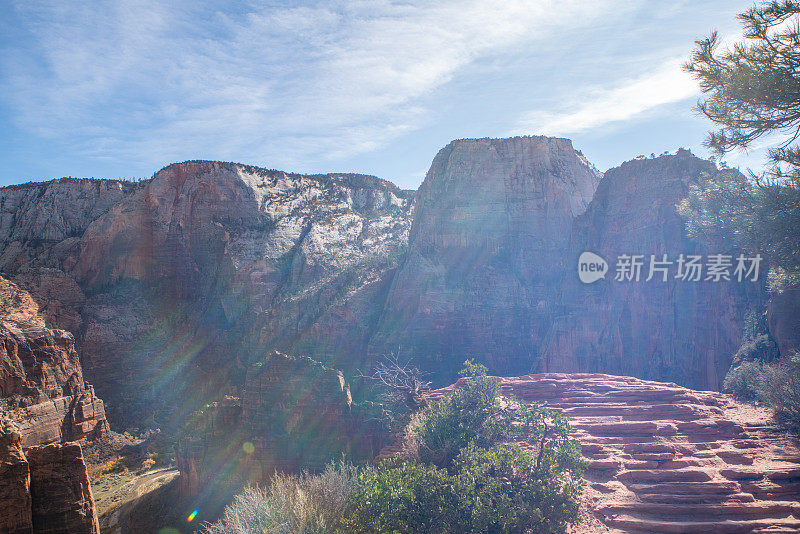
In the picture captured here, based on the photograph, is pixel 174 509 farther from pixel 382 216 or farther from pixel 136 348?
pixel 382 216

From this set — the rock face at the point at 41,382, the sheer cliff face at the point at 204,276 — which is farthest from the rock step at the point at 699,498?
the sheer cliff face at the point at 204,276

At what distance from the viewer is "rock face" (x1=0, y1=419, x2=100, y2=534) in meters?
6.49

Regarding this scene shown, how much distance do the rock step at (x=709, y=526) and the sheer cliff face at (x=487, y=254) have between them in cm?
1906

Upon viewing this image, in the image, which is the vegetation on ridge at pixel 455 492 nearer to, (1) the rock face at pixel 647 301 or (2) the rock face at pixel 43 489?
(2) the rock face at pixel 43 489

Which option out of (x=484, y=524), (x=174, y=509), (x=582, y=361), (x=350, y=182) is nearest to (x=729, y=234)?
(x=582, y=361)

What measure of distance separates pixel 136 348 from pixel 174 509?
22.3 metres

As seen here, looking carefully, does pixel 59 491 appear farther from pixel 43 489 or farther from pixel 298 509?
pixel 298 509

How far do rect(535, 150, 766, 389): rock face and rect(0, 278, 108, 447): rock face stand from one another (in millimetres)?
23969

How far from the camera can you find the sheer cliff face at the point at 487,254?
94.2 feet

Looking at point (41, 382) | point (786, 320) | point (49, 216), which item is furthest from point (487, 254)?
point (49, 216)

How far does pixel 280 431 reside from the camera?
612 inches

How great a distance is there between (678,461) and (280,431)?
11.2 meters

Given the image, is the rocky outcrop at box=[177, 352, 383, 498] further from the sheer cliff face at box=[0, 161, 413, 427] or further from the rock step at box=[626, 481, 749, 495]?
the sheer cliff face at box=[0, 161, 413, 427]

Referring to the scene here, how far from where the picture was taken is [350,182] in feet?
185
